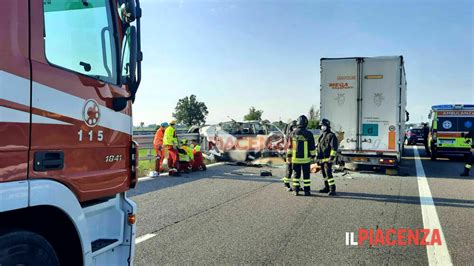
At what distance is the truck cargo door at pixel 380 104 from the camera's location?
12.9 m

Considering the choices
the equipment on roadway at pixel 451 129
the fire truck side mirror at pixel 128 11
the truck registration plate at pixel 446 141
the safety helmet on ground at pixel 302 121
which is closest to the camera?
the fire truck side mirror at pixel 128 11

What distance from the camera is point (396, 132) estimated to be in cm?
1295

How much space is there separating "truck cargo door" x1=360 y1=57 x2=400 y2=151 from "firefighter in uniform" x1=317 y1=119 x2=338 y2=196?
374cm

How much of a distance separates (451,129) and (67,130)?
764 inches

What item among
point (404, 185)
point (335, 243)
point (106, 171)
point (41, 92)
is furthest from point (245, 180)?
point (41, 92)

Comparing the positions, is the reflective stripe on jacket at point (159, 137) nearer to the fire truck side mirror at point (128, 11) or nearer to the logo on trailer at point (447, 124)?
the fire truck side mirror at point (128, 11)

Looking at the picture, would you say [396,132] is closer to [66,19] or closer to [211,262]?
[211,262]

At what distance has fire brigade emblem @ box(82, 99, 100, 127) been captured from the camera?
2.79m

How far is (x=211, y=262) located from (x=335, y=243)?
1829 millimetres

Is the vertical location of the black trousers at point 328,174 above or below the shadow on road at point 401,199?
above

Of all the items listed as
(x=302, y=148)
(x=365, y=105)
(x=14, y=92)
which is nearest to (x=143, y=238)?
(x=14, y=92)

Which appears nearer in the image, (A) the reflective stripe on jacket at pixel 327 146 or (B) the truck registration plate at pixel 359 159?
(A) the reflective stripe on jacket at pixel 327 146

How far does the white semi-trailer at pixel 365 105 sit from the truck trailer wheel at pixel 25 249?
39.8 feet

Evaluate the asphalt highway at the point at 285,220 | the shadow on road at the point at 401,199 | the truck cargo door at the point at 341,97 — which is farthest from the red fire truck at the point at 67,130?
the truck cargo door at the point at 341,97
